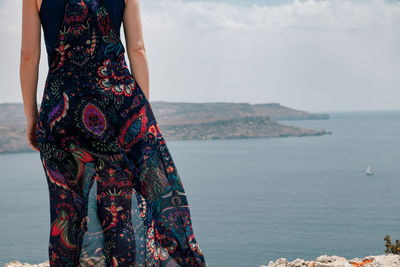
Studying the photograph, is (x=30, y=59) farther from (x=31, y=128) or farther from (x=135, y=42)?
(x=135, y=42)

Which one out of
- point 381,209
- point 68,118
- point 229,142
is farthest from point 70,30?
point 229,142

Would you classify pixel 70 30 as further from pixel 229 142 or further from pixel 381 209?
pixel 229 142

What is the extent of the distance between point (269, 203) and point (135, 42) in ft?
176

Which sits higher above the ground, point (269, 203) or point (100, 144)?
point (100, 144)

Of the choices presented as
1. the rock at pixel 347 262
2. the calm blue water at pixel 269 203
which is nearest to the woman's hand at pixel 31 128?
the rock at pixel 347 262

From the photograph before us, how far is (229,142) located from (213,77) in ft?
165

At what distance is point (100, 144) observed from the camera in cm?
180

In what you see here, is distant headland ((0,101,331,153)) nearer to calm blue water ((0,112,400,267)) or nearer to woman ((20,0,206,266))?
calm blue water ((0,112,400,267))

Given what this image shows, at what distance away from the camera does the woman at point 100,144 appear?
1804 millimetres

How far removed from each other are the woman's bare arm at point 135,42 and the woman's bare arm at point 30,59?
12.9 inches

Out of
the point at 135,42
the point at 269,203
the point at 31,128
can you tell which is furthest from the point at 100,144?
the point at 269,203

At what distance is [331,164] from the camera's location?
7738 centimetres

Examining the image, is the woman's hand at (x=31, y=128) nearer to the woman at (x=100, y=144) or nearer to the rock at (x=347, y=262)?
the woman at (x=100, y=144)

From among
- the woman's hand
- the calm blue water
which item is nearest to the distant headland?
the calm blue water
